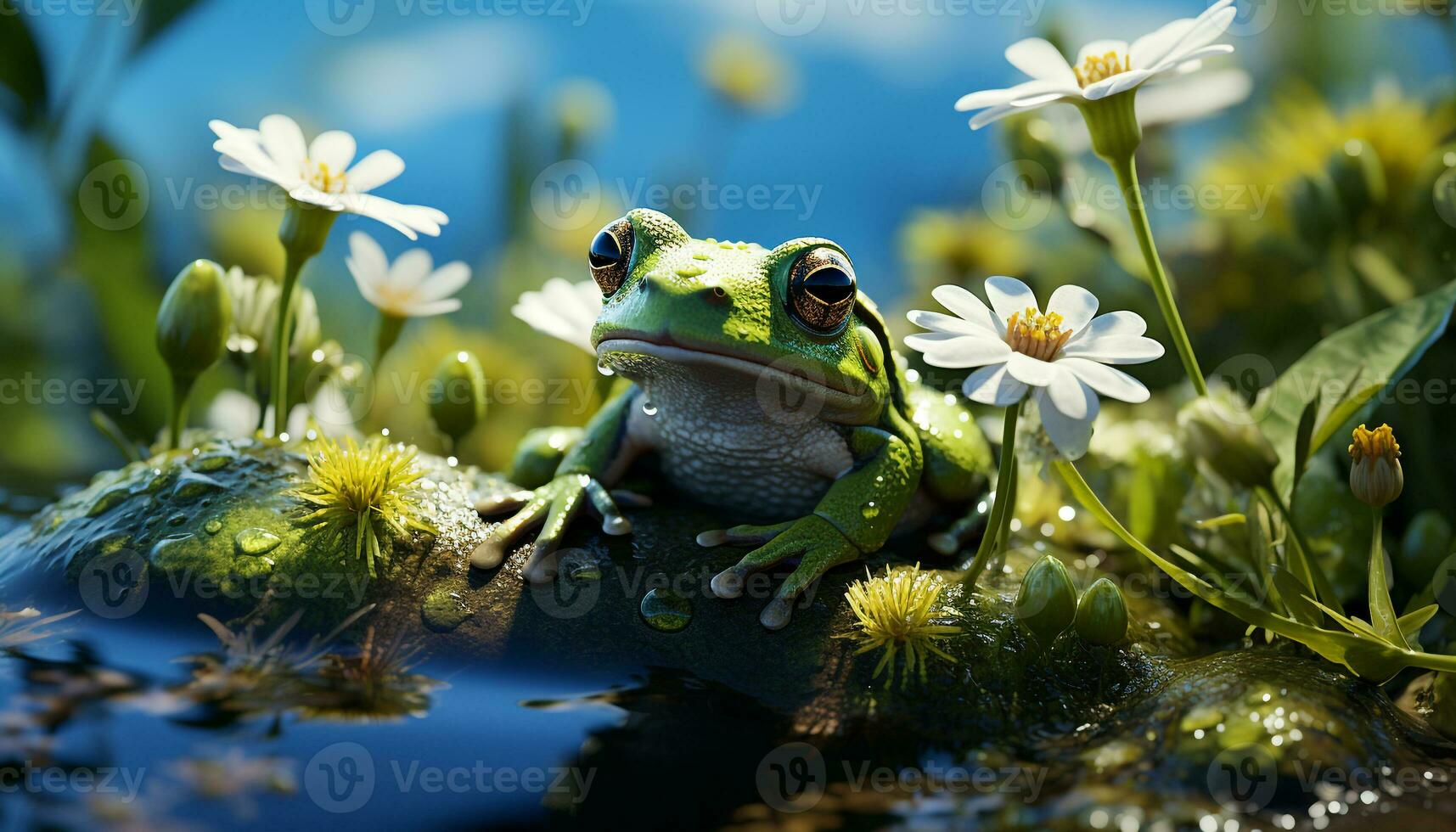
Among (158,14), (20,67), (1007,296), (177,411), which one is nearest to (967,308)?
(1007,296)

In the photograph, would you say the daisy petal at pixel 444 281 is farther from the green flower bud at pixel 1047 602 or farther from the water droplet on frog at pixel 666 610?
the green flower bud at pixel 1047 602

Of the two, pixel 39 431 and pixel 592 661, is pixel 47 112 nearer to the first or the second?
pixel 39 431

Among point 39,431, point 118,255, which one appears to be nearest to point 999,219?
point 118,255

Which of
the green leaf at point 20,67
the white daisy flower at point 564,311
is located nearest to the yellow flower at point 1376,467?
the white daisy flower at point 564,311

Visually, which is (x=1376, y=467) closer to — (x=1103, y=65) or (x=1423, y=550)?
(x=1423, y=550)

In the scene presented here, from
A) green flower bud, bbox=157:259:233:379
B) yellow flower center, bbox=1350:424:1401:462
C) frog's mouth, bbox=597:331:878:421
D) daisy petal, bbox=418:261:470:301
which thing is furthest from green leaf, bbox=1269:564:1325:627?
green flower bud, bbox=157:259:233:379

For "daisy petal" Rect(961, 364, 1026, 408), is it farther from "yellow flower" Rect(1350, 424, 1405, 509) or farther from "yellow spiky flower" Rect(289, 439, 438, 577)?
"yellow spiky flower" Rect(289, 439, 438, 577)
